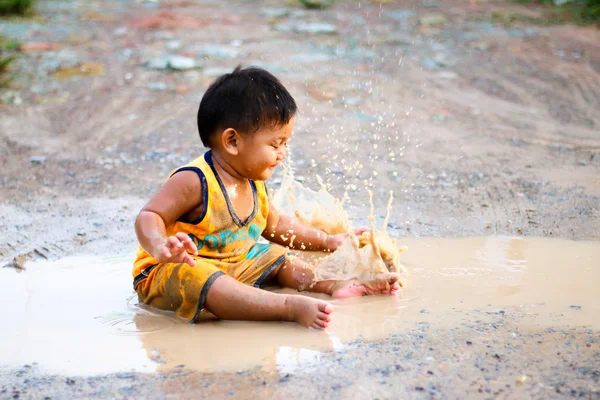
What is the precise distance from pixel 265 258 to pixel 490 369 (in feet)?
3.89

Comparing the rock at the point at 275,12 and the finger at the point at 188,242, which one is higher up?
the rock at the point at 275,12

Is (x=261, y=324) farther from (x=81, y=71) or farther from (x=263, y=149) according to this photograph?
(x=81, y=71)

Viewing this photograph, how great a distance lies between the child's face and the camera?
292cm

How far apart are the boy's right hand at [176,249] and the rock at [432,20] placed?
6.81m

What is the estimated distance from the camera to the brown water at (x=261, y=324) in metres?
2.45

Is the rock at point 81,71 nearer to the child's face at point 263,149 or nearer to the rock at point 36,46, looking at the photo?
the rock at point 36,46

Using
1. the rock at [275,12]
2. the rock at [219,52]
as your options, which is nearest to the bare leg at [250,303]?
the rock at [219,52]

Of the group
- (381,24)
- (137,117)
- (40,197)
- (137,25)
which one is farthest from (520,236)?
(137,25)

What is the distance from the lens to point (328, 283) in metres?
3.08

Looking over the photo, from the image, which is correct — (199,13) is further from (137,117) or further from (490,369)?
(490,369)

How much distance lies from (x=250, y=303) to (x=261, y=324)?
0.09 metres

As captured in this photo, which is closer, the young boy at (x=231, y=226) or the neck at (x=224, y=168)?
the young boy at (x=231, y=226)

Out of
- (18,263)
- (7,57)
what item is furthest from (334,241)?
(7,57)

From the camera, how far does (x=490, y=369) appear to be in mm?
2236
